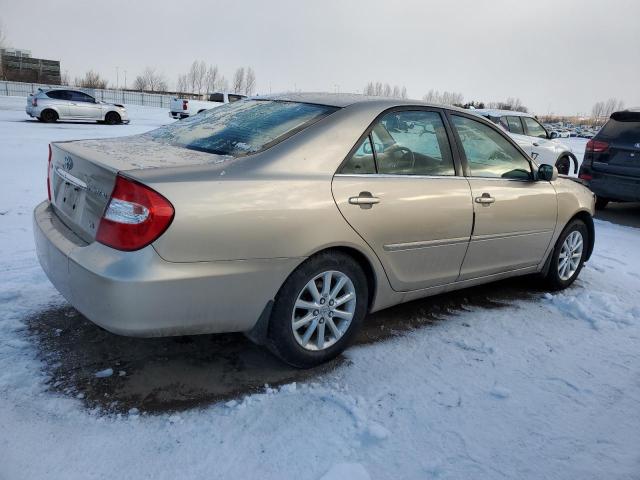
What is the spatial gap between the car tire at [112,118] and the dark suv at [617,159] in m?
18.2

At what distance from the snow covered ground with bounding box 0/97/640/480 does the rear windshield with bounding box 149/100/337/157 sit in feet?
4.32

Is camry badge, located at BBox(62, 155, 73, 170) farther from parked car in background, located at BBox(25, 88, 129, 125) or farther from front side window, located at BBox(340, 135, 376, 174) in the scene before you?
parked car in background, located at BBox(25, 88, 129, 125)

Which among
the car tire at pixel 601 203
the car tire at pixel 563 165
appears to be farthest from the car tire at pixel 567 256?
the car tire at pixel 563 165

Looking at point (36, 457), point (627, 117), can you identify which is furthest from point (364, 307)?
point (627, 117)

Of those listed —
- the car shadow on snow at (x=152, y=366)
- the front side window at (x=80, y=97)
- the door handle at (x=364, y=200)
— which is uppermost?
the front side window at (x=80, y=97)

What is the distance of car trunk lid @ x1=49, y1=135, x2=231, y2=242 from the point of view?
2.56 m

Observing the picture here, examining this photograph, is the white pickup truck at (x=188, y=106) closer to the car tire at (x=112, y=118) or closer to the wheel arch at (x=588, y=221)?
the car tire at (x=112, y=118)

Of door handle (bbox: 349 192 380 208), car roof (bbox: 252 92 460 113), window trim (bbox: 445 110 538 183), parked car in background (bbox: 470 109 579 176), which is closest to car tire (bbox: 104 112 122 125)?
parked car in background (bbox: 470 109 579 176)

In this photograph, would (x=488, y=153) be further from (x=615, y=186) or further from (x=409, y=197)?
(x=615, y=186)

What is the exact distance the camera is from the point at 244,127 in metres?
3.17

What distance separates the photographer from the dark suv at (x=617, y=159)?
7590 millimetres

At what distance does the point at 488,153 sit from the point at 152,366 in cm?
277

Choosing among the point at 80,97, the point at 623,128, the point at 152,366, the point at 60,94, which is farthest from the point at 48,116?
the point at 152,366

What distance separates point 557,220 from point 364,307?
2.18 metres
